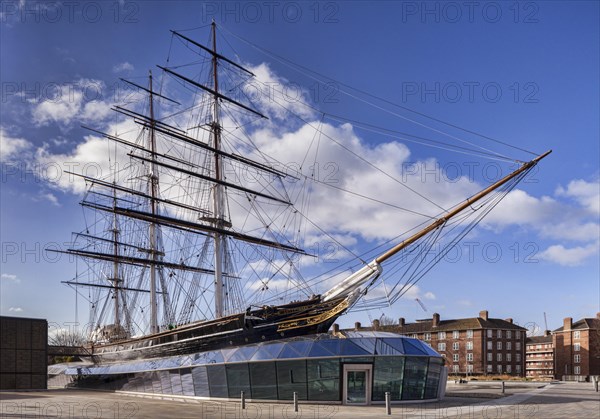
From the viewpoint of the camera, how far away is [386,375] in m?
24.4

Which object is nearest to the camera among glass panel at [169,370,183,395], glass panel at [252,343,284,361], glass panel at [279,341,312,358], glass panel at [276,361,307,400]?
glass panel at [276,361,307,400]

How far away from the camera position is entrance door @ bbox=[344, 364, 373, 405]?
24203 millimetres

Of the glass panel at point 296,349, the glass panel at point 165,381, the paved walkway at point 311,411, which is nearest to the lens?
the paved walkway at point 311,411

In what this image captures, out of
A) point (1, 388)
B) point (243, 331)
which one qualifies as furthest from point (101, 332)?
point (243, 331)

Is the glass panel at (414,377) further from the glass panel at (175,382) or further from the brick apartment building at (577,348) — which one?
the brick apartment building at (577,348)

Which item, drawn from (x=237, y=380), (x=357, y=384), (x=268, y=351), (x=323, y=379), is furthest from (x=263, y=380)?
(x=357, y=384)

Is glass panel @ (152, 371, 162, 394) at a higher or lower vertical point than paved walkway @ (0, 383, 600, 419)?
lower

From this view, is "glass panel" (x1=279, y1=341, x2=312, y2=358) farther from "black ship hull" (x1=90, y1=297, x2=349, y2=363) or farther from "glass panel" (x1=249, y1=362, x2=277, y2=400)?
"black ship hull" (x1=90, y1=297, x2=349, y2=363)

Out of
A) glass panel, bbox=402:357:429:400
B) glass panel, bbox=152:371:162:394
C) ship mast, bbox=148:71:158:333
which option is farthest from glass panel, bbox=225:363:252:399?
ship mast, bbox=148:71:158:333

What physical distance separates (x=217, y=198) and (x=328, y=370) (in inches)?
774

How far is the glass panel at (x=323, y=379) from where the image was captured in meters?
24.5

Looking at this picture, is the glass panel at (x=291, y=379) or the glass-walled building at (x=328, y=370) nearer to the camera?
the glass-walled building at (x=328, y=370)

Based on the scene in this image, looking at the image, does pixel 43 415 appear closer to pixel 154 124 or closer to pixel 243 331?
pixel 243 331

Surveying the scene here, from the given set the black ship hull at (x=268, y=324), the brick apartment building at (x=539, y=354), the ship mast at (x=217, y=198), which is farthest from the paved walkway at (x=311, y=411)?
the brick apartment building at (x=539, y=354)
